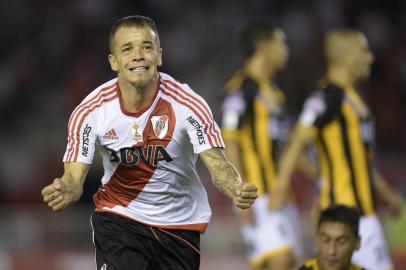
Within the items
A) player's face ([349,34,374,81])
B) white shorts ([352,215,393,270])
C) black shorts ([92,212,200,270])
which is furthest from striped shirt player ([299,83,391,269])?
black shorts ([92,212,200,270])

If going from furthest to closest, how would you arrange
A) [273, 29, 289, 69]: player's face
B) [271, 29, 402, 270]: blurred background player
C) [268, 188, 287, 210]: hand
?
[273, 29, 289, 69]: player's face < [268, 188, 287, 210]: hand < [271, 29, 402, 270]: blurred background player

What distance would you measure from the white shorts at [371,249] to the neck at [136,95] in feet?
8.43

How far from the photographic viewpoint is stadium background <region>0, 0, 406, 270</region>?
45.6ft

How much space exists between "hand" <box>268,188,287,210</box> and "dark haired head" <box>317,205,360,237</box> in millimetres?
1562

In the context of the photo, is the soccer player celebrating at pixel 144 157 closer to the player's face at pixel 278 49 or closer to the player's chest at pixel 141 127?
the player's chest at pixel 141 127

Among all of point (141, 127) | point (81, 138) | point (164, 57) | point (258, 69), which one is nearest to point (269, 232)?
point (258, 69)

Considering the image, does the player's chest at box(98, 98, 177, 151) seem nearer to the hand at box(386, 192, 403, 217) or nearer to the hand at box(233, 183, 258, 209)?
the hand at box(233, 183, 258, 209)

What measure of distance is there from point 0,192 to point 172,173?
899 cm

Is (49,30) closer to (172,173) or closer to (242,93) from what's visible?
(242,93)

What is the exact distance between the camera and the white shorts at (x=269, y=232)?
921 cm

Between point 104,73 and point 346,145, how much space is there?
7.92 metres

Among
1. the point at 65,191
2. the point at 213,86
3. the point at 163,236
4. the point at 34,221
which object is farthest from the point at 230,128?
the point at 213,86

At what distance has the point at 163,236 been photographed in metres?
6.20

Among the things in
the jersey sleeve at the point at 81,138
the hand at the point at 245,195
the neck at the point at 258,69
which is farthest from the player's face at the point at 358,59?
the hand at the point at 245,195
